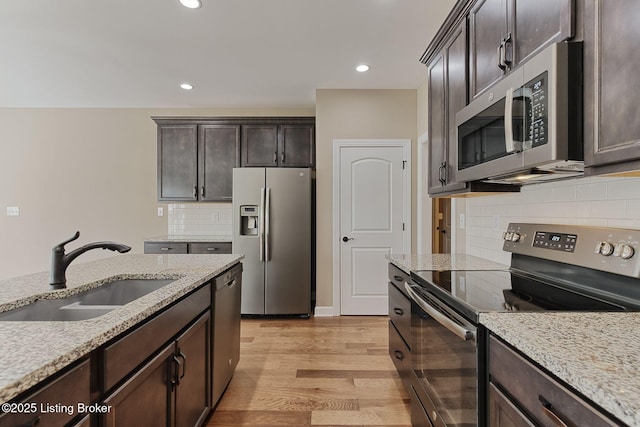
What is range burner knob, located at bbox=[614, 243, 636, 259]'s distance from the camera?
112 cm

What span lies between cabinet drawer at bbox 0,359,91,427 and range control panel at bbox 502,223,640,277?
1.70 meters

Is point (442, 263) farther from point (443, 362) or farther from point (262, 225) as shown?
point (262, 225)

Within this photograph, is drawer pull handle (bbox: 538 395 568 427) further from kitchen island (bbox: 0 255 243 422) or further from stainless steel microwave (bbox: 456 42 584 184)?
kitchen island (bbox: 0 255 243 422)

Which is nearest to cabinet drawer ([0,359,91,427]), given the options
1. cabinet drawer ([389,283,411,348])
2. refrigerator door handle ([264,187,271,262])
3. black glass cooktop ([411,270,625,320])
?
black glass cooktop ([411,270,625,320])

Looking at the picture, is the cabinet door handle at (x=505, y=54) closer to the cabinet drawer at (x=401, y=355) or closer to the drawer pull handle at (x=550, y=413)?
the drawer pull handle at (x=550, y=413)

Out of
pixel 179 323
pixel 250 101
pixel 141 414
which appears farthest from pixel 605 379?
pixel 250 101

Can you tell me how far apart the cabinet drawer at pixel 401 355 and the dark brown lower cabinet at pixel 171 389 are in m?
1.13

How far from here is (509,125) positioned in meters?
1.26

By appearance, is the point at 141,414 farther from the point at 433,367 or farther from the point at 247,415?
the point at 433,367

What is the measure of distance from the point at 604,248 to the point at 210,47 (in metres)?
3.06

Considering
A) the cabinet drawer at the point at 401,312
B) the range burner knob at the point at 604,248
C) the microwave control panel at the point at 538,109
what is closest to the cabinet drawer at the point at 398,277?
the cabinet drawer at the point at 401,312

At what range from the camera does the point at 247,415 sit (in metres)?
1.93

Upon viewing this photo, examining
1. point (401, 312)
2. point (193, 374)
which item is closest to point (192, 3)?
point (193, 374)

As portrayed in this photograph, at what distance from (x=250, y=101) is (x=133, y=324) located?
12.2 feet
